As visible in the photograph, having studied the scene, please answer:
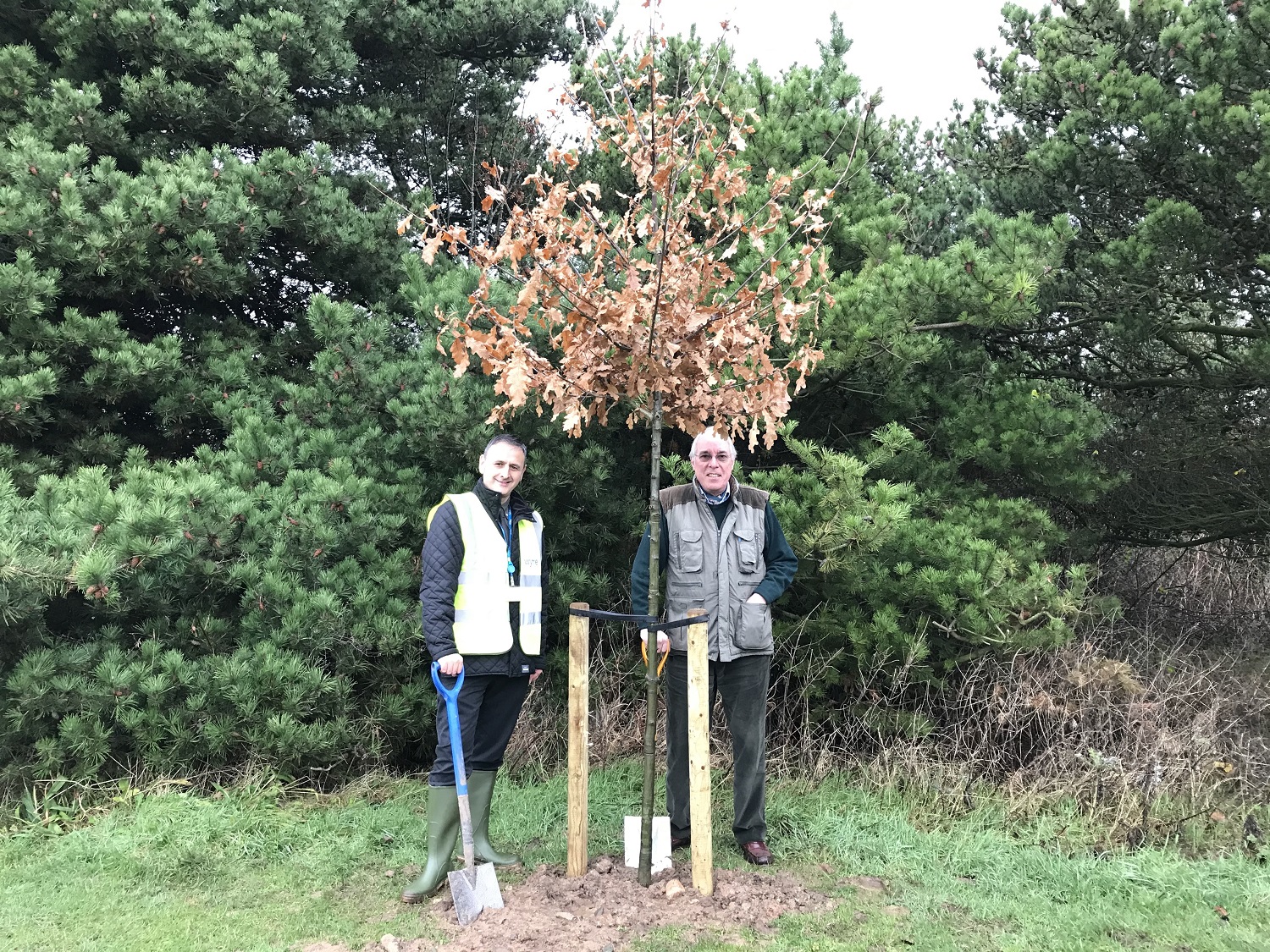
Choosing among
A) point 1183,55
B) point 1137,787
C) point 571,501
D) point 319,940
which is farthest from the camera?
point 571,501

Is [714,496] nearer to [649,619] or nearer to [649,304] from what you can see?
[649,619]

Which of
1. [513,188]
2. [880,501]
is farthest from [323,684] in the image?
[513,188]

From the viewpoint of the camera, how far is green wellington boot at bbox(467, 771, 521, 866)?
3.59m

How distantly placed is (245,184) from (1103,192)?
627cm

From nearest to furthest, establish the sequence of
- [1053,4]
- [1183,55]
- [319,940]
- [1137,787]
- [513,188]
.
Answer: [319,940]
[1137,787]
[1183,55]
[1053,4]
[513,188]

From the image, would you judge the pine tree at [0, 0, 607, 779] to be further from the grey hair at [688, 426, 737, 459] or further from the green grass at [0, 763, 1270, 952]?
the grey hair at [688, 426, 737, 459]

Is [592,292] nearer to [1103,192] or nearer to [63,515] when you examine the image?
[63,515]

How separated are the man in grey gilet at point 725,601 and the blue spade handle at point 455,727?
2.99 feet

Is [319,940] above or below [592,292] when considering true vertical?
below

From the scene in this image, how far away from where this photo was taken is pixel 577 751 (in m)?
3.52

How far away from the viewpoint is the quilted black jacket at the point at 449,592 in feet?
11.1

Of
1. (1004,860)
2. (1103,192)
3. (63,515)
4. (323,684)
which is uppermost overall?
(1103,192)

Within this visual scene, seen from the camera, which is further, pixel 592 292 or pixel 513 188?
pixel 513 188

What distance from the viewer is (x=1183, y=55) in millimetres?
5273
